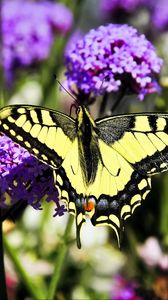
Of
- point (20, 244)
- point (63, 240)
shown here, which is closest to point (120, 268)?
point (20, 244)

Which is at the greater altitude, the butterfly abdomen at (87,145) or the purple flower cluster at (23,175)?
Result: the butterfly abdomen at (87,145)

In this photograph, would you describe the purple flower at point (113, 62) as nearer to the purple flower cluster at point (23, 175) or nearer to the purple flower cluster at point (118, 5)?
the purple flower cluster at point (23, 175)

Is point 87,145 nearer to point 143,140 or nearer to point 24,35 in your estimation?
point 143,140

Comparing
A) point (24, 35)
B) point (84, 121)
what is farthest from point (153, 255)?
point (24, 35)

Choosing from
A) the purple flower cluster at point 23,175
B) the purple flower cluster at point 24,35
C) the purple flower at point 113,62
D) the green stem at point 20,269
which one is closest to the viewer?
the purple flower cluster at point 23,175

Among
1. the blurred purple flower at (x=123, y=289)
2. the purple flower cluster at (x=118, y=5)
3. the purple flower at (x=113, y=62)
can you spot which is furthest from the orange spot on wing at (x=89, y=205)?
the purple flower cluster at (x=118, y=5)

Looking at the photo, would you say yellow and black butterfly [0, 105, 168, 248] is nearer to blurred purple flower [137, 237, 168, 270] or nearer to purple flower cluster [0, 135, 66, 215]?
purple flower cluster [0, 135, 66, 215]
